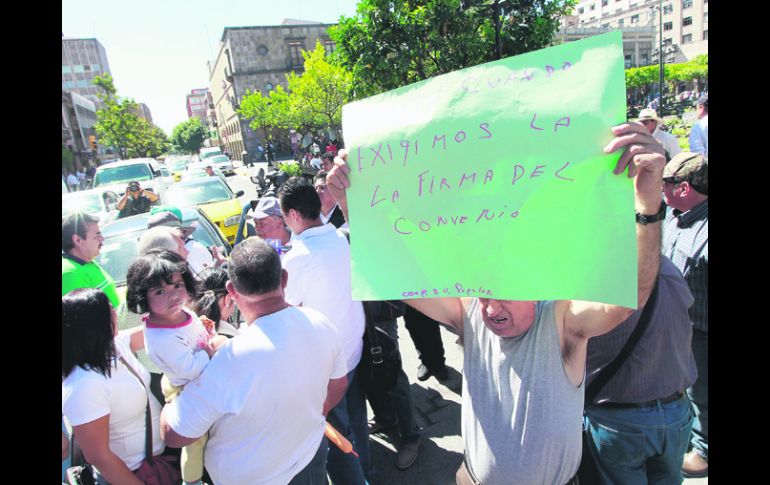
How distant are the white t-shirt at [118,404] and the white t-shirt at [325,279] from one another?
0.88m

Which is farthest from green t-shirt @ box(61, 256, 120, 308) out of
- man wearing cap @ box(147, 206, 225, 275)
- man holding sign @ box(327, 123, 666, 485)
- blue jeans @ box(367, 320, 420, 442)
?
man holding sign @ box(327, 123, 666, 485)

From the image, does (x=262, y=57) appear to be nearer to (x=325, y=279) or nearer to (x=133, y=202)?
(x=133, y=202)

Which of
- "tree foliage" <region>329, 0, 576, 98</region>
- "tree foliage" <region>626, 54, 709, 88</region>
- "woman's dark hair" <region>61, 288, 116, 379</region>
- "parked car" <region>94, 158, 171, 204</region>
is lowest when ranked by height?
"woman's dark hair" <region>61, 288, 116, 379</region>

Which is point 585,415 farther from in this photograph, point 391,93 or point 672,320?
point 391,93

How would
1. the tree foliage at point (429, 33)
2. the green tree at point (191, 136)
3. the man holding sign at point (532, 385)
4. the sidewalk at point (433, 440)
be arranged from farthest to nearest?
the green tree at point (191, 136) < the tree foliage at point (429, 33) < the sidewalk at point (433, 440) < the man holding sign at point (532, 385)

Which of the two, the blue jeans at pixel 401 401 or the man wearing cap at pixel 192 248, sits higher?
the man wearing cap at pixel 192 248

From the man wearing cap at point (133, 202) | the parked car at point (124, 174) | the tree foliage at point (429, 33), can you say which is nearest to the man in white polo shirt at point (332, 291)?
the tree foliage at point (429, 33)

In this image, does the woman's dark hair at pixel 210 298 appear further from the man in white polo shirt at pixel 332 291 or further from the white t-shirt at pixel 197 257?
the white t-shirt at pixel 197 257

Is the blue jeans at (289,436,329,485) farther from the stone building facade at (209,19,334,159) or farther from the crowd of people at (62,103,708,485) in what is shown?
the stone building facade at (209,19,334,159)

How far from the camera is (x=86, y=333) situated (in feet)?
5.60

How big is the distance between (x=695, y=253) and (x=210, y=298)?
9.61ft

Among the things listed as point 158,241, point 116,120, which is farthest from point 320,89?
point 116,120

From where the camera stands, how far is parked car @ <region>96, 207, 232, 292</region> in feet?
14.3

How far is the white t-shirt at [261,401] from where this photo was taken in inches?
61.1
